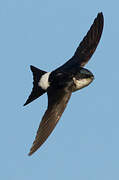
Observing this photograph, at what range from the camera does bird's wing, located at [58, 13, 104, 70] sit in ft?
37.2

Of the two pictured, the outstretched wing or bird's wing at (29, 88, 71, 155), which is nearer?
bird's wing at (29, 88, 71, 155)

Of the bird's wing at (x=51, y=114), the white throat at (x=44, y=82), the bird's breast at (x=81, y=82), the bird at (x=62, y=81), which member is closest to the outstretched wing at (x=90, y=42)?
the bird at (x=62, y=81)

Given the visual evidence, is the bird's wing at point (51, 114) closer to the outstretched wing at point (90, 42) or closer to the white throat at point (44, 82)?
the white throat at point (44, 82)

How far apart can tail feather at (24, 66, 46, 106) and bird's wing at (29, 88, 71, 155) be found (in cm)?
44

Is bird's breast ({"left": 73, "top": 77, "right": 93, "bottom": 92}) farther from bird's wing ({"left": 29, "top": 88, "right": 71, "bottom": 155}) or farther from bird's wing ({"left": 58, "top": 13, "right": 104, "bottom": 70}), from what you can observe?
bird's wing ({"left": 58, "top": 13, "right": 104, "bottom": 70})

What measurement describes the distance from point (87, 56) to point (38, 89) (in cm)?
149

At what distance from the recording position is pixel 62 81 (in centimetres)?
1030

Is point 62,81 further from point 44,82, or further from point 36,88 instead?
point 36,88

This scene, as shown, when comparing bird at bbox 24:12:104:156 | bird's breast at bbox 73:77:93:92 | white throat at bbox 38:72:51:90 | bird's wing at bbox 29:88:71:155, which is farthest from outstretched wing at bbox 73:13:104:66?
bird's wing at bbox 29:88:71:155

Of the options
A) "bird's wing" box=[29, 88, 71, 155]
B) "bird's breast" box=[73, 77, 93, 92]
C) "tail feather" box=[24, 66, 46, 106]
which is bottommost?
"bird's wing" box=[29, 88, 71, 155]

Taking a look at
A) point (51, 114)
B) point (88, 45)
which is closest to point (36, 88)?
point (51, 114)

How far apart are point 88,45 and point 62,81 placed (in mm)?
1766

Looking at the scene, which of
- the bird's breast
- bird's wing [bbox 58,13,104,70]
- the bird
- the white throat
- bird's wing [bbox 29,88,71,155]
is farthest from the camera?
bird's wing [bbox 58,13,104,70]

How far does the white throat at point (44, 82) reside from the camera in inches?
420
